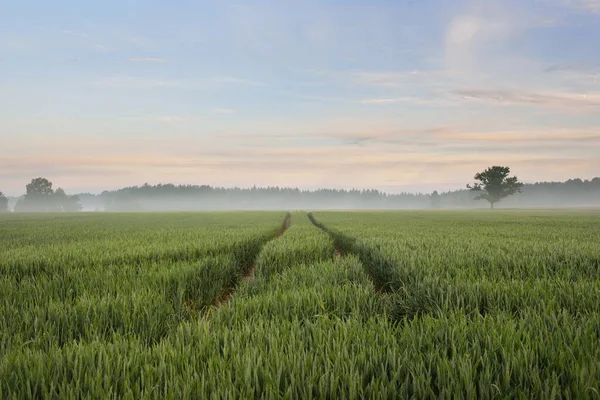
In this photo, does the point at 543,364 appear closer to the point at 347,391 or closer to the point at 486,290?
the point at 347,391

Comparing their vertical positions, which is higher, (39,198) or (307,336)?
(39,198)

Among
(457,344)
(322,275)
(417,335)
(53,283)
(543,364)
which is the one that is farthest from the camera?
(322,275)

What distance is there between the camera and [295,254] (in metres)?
9.34

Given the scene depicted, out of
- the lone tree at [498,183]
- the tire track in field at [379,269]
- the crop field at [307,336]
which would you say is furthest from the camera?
the lone tree at [498,183]

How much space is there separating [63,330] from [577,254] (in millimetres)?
9867

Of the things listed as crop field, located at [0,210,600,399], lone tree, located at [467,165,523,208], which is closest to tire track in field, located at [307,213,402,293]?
crop field, located at [0,210,600,399]

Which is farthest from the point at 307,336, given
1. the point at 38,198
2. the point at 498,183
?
the point at 38,198

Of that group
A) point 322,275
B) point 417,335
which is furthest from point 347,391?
point 322,275

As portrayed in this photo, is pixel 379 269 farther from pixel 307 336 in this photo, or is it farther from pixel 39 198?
pixel 39 198

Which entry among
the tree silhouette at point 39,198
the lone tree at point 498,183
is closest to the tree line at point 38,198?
the tree silhouette at point 39,198

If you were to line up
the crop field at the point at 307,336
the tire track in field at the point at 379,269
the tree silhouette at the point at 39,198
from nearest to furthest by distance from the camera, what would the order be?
the crop field at the point at 307,336
the tire track in field at the point at 379,269
the tree silhouette at the point at 39,198

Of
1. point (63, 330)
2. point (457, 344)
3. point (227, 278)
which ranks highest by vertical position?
point (457, 344)

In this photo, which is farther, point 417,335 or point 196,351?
point 417,335

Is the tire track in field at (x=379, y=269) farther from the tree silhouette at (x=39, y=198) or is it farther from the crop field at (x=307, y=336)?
the tree silhouette at (x=39, y=198)
